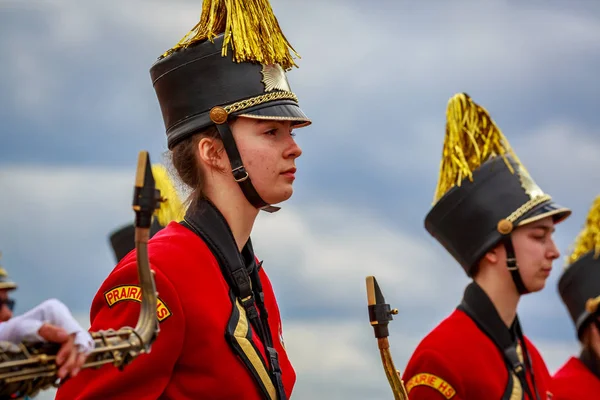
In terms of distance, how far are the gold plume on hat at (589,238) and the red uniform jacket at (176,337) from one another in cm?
447

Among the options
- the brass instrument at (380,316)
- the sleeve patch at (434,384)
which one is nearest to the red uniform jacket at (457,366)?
the sleeve patch at (434,384)

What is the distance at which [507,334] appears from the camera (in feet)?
24.0

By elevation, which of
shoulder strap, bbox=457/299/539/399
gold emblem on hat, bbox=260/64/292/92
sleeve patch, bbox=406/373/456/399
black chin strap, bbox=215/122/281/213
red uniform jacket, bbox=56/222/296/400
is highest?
gold emblem on hat, bbox=260/64/292/92

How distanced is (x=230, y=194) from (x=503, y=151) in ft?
10.4

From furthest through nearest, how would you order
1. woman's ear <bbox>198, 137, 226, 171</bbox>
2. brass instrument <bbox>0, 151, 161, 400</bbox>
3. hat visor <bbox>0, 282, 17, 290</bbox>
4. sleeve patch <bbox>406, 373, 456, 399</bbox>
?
sleeve patch <bbox>406, 373, 456, 399</bbox>
woman's ear <bbox>198, 137, 226, 171</bbox>
hat visor <bbox>0, 282, 17, 290</bbox>
brass instrument <bbox>0, 151, 161, 400</bbox>

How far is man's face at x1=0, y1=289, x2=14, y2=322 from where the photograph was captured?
4203 millimetres

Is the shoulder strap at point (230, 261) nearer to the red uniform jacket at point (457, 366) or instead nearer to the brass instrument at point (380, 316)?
the brass instrument at point (380, 316)

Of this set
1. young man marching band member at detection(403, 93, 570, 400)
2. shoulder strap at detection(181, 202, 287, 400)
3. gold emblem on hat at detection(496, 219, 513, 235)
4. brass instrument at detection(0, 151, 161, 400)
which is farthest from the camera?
gold emblem on hat at detection(496, 219, 513, 235)

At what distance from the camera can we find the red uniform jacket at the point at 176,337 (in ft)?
14.9

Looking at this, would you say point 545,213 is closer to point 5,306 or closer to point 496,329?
point 496,329

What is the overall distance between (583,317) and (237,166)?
4.21m

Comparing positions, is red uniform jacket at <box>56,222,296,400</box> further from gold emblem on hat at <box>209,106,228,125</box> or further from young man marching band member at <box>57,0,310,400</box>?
gold emblem on hat at <box>209,106,228,125</box>

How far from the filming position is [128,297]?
4.61 m

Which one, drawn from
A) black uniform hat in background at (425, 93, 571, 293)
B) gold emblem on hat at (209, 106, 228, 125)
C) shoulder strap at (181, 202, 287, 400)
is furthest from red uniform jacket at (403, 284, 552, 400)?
gold emblem on hat at (209, 106, 228, 125)
